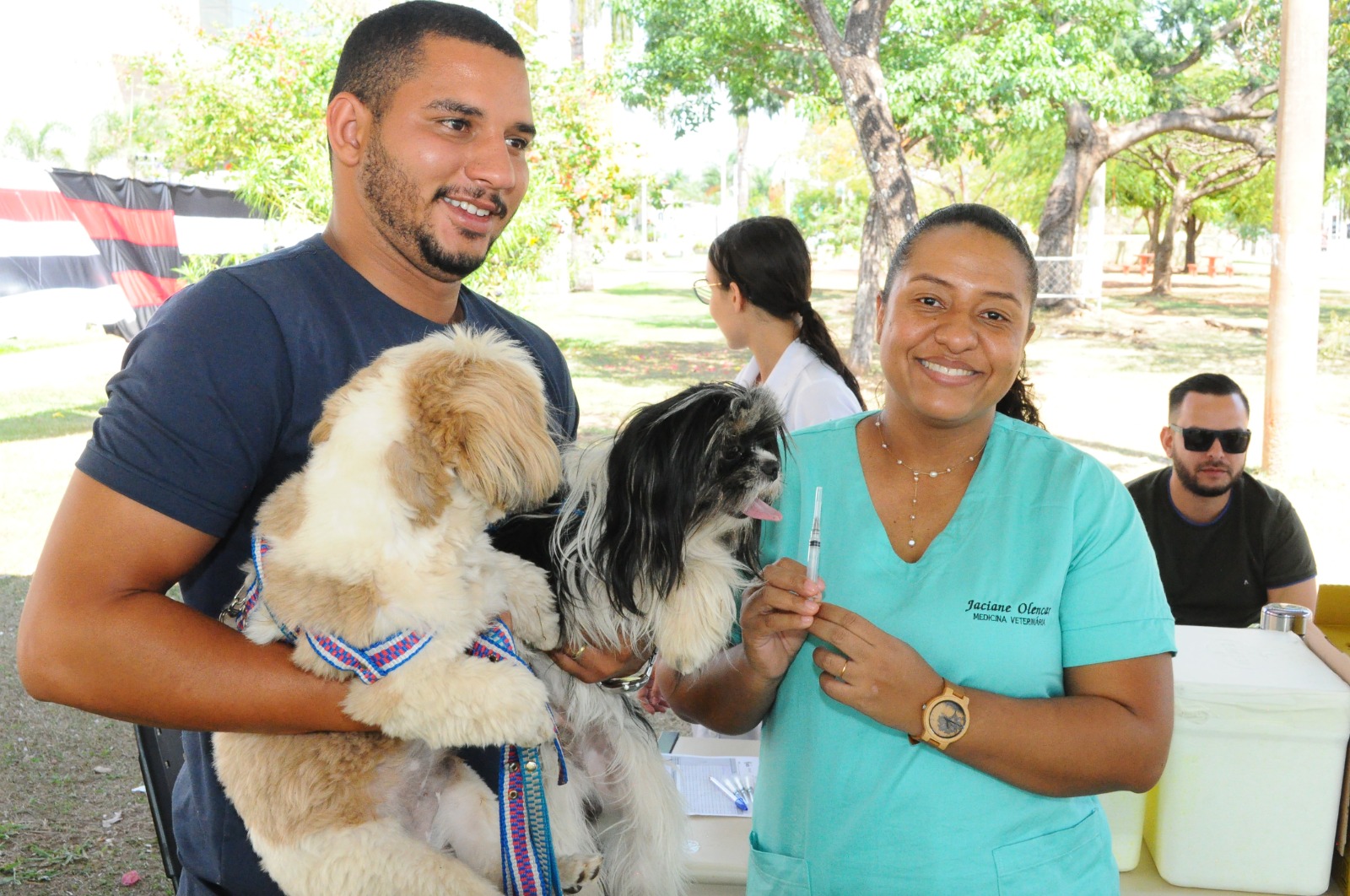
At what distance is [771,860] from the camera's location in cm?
212

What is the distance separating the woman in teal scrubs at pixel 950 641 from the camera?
1941 millimetres

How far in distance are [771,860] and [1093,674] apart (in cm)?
72

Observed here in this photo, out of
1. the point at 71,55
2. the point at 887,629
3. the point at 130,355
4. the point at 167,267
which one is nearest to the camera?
the point at 130,355

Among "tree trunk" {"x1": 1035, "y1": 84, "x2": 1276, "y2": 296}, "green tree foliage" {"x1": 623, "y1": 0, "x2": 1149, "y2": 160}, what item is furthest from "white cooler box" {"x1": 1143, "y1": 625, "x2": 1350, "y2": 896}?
"tree trunk" {"x1": 1035, "y1": 84, "x2": 1276, "y2": 296}

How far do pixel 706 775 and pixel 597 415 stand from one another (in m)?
10.7

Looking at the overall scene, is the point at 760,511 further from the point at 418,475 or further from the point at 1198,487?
the point at 1198,487

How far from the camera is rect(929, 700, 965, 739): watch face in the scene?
1910 millimetres

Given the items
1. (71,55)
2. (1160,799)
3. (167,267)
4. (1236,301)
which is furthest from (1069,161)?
(71,55)

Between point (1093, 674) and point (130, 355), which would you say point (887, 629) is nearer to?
point (1093, 674)

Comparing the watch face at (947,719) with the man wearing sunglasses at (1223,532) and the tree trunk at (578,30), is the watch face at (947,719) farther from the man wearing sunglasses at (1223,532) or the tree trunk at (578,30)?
the tree trunk at (578,30)

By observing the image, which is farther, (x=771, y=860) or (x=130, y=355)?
(x=771, y=860)

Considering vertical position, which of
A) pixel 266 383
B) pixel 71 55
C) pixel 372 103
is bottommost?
pixel 266 383

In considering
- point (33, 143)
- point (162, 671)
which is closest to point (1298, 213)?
point (162, 671)

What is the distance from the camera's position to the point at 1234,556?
4770 mm
